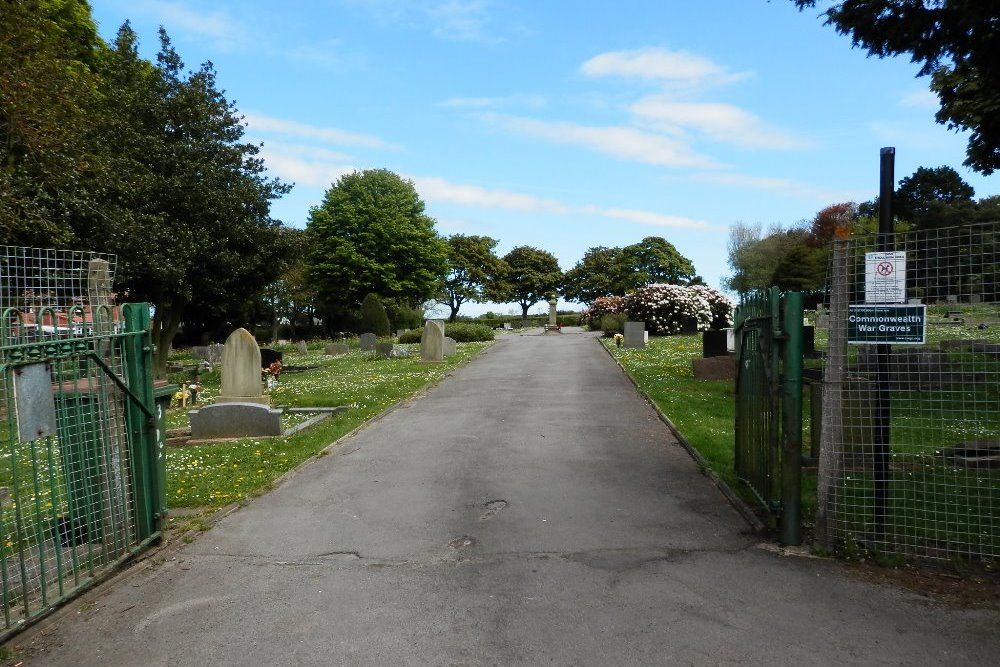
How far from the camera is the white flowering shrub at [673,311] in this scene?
39.3 m

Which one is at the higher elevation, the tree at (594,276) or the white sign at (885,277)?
the tree at (594,276)

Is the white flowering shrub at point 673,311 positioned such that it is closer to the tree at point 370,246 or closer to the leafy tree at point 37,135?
the tree at point 370,246

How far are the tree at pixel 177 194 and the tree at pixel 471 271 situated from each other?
196 ft

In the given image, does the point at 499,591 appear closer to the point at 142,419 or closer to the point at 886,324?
the point at 142,419

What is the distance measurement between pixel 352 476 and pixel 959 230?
6713mm

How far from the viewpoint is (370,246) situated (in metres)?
58.5

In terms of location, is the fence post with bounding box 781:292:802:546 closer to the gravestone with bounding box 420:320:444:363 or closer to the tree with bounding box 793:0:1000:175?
the tree with bounding box 793:0:1000:175

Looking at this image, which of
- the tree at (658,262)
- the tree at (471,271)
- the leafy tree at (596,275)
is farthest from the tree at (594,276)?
the tree at (471,271)

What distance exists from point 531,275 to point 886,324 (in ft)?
286

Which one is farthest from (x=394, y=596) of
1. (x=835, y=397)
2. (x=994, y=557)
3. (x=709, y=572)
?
(x=994, y=557)

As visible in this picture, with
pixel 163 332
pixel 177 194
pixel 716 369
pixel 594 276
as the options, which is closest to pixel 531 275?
pixel 594 276

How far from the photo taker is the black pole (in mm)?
5609

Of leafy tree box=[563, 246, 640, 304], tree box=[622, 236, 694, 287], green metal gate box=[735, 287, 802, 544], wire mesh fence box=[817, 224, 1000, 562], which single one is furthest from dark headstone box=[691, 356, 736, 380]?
leafy tree box=[563, 246, 640, 304]

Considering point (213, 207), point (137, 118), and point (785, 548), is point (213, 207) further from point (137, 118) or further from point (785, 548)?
point (785, 548)
